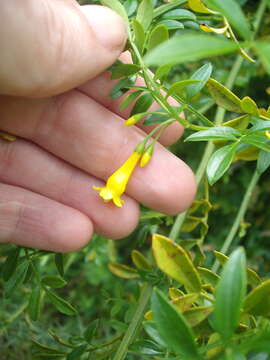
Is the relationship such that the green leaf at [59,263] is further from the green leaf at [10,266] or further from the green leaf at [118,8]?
the green leaf at [118,8]

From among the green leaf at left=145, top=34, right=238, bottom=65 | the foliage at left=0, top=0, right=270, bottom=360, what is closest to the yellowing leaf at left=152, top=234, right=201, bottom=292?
the foliage at left=0, top=0, right=270, bottom=360

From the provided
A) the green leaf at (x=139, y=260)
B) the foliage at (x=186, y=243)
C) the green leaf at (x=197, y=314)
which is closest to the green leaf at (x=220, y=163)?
the foliage at (x=186, y=243)

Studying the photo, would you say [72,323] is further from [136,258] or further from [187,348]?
[187,348]

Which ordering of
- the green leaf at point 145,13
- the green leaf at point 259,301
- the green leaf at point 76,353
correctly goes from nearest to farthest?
the green leaf at point 259,301 < the green leaf at point 145,13 < the green leaf at point 76,353

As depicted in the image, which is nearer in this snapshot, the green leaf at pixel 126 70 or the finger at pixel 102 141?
the green leaf at pixel 126 70

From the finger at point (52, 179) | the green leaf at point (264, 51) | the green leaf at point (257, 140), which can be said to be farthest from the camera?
the finger at point (52, 179)

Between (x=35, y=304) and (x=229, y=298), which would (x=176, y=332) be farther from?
(x=35, y=304)

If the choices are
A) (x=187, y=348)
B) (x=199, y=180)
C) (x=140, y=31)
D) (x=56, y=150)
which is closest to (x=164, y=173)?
(x=199, y=180)
